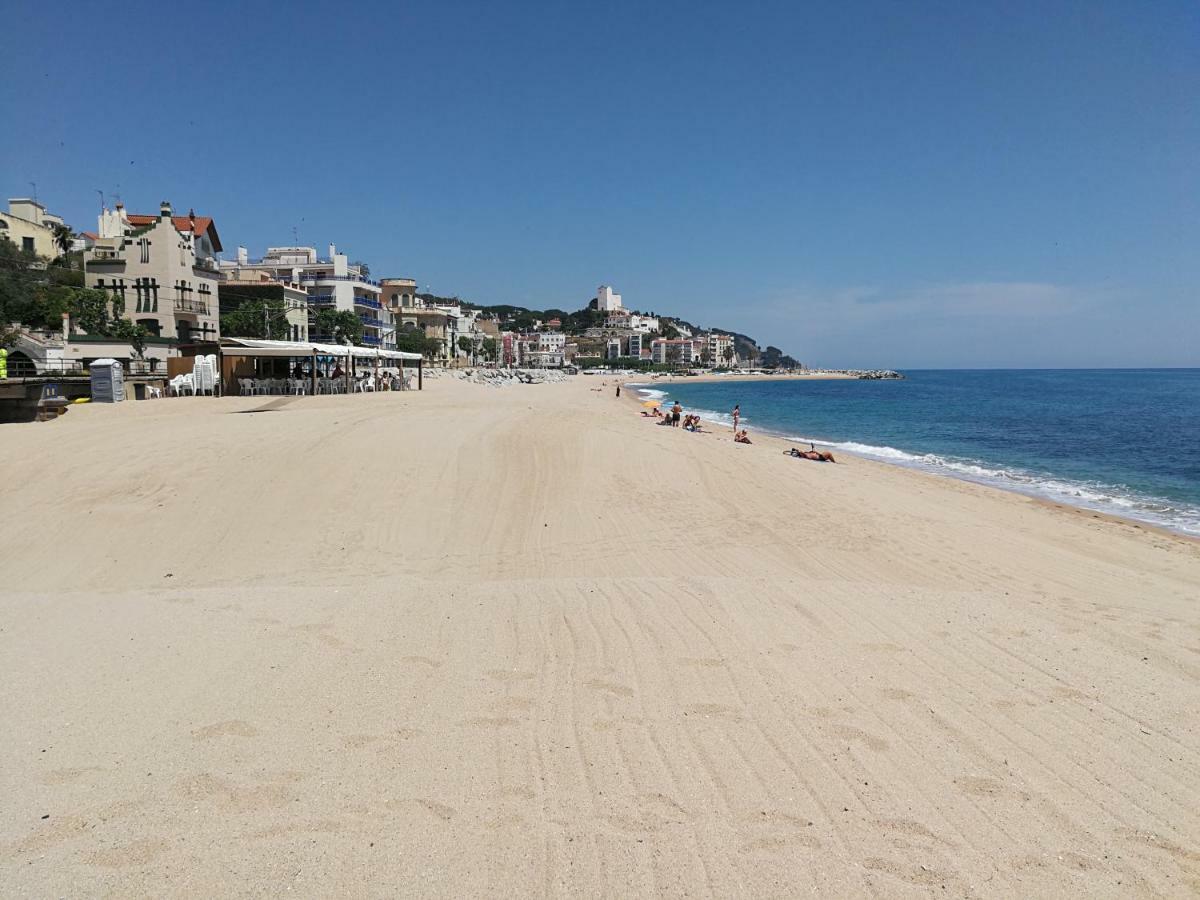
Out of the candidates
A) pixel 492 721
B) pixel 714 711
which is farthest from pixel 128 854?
pixel 714 711

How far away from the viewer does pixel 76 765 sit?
352 centimetres

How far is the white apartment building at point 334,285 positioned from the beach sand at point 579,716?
199 feet

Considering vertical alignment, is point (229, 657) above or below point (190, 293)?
below

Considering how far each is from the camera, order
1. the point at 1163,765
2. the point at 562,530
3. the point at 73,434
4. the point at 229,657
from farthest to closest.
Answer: the point at 73,434 < the point at 562,530 < the point at 229,657 < the point at 1163,765

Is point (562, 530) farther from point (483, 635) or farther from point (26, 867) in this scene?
point (26, 867)

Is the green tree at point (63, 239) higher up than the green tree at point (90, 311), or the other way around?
the green tree at point (63, 239)

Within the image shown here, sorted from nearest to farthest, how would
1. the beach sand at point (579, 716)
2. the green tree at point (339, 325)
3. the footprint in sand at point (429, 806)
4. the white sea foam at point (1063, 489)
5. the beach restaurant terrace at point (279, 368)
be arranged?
the beach sand at point (579, 716), the footprint in sand at point (429, 806), the white sea foam at point (1063, 489), the beach restaurant terrace at point (279, 368), the green tree at point (339, 325)

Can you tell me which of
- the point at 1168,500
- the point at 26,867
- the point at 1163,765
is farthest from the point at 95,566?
the point at 1168,500

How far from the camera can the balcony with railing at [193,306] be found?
132ft

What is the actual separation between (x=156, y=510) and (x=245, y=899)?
894cm

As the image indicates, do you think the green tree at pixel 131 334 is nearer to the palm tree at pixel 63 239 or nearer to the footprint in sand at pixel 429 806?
the palm tree at pixel 63 239

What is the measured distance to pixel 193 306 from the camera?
41125 millimetres

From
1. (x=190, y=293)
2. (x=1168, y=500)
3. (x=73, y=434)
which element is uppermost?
(x=190, y=293)

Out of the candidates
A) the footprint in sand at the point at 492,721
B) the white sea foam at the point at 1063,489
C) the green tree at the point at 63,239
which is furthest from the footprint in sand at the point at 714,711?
the green tree at the point at 63,239
